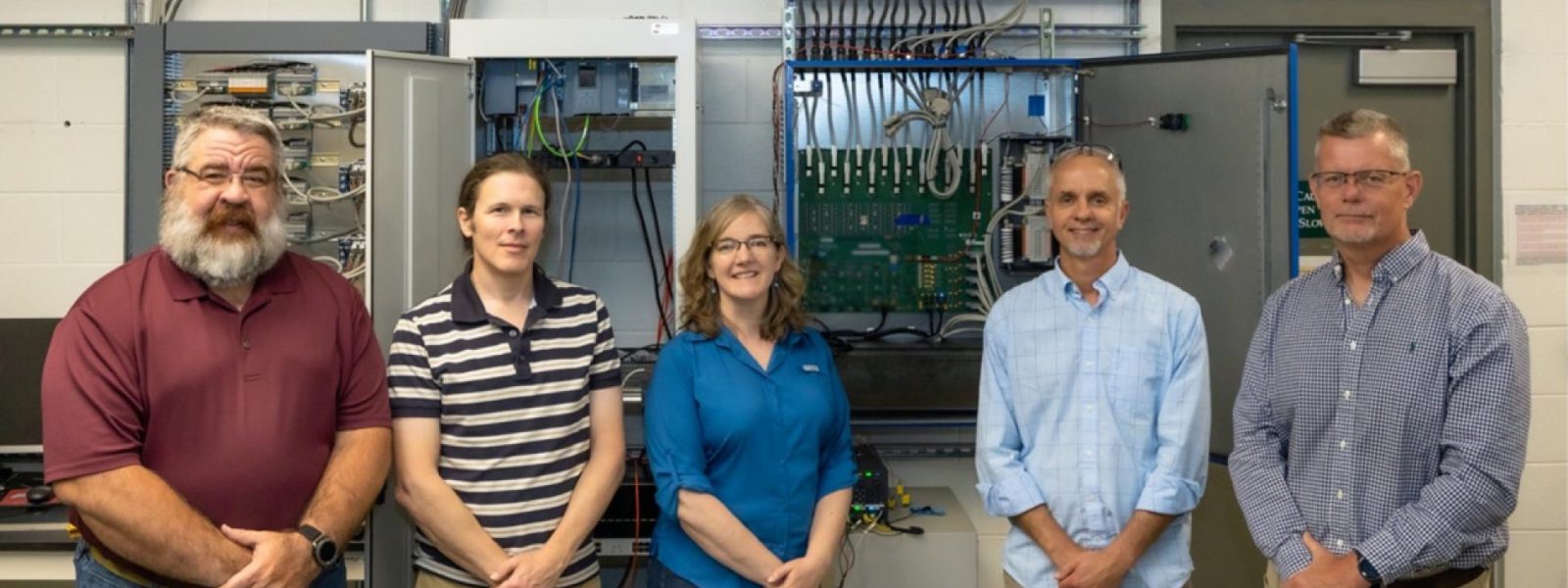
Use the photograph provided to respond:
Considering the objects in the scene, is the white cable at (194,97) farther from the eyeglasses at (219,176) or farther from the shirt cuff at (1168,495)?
the shirt cuff at (1168,495)

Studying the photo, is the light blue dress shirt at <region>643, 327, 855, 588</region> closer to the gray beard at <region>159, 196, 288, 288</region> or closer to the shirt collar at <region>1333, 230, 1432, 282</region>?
the gray beard at <region>159, 196, 288, 288</region>

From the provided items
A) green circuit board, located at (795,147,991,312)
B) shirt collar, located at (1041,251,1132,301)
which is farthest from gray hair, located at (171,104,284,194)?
green circuit board, located at (795,147,991,312)

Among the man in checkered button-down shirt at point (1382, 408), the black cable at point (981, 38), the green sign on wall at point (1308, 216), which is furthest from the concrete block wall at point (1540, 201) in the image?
the man in checkered button-down shirt at point (1382, 408)

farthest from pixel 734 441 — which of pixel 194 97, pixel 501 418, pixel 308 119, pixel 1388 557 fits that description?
pixel 194 97

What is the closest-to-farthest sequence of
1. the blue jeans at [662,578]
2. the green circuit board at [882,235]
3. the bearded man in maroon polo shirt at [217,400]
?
the bearded man in maroon polo shirt at [217,400] < the blue jeans at [662,578] < the green circuit board at [882,235]

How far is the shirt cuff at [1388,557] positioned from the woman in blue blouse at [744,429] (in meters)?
0.89

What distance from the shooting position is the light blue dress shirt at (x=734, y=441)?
79.0 inches

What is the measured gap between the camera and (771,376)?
2061mm

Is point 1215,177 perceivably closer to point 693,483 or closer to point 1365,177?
point 1365,177

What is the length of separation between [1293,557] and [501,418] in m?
1.36

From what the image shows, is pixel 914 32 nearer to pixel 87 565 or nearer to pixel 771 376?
pixel 771 376

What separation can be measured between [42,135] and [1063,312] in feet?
9.63

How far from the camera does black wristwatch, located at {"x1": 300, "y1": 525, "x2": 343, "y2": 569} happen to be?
5.88 feet

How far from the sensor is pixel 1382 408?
1.81 m
